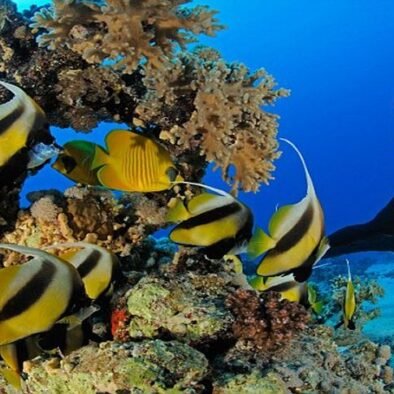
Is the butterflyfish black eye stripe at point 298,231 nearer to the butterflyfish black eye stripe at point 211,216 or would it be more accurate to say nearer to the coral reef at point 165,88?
the butterflyfish black eye stripe at point 211,216

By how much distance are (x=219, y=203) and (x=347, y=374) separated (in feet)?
7.10

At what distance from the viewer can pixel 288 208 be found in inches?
87.5

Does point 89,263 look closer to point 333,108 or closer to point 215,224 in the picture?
point 215,224

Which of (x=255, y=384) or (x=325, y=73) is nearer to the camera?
(x=255, y=384)

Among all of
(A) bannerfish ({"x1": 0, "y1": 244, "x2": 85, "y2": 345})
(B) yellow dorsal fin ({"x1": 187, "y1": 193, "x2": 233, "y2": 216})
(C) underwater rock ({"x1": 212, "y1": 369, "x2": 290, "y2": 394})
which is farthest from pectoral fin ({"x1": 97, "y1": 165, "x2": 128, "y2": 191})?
(C) underwater rock ({"x1": 212, "y1": 369, "x2": 290, "y2": 394})

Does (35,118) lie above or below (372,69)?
above

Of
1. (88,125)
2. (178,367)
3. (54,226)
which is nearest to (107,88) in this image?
(88,125)

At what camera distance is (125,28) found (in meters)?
4.14

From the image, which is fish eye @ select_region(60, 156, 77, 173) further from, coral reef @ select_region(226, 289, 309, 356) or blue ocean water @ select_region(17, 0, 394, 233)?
blue ocean water @ select_region(17, 0, 394, 233)

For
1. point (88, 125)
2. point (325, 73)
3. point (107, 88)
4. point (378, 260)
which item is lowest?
point (325, 73)

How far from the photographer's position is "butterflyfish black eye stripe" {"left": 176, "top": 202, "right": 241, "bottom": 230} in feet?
8.51

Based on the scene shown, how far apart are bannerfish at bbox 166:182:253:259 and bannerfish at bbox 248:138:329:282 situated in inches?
13.7

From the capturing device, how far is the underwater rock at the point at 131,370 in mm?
3100

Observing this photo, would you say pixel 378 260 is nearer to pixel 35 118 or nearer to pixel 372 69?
pixel 35 118
